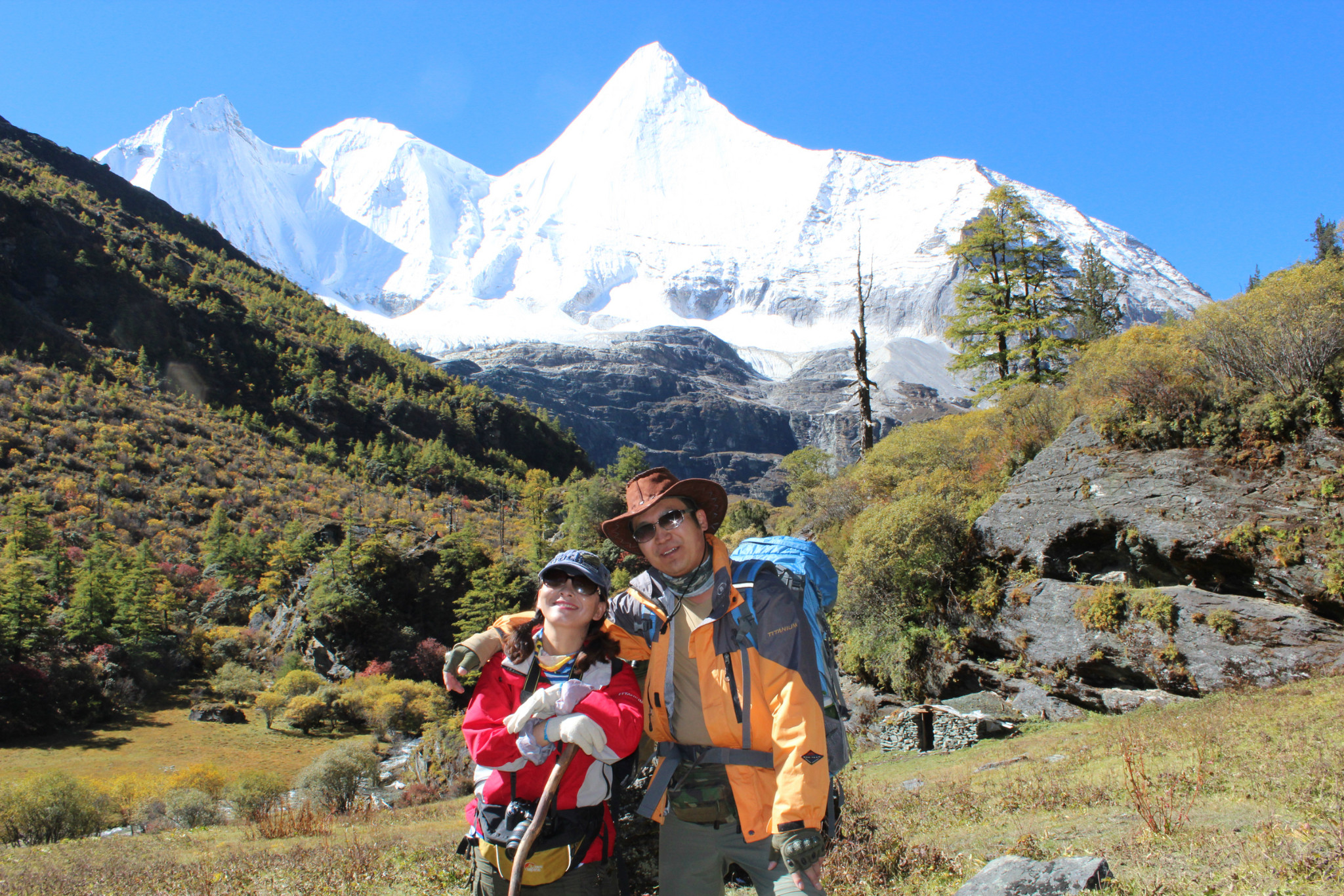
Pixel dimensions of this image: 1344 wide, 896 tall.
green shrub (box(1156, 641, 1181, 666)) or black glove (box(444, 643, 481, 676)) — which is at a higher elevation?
black glove (box(444, 643, 481, 676))

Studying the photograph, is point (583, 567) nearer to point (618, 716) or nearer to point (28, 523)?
point (618, 716)

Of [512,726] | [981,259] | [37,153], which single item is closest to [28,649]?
[512,726]

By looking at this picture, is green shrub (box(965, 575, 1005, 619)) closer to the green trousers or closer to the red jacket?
the green trousers

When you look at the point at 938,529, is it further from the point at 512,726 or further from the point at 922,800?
the point at 512,726

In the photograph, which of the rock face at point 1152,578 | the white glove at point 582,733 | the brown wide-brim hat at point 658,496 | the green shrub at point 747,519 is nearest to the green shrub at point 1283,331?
the rock face at point 1152,578

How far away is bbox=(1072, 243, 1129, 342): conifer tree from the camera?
997 inches

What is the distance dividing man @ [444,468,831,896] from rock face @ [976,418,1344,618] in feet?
39.1

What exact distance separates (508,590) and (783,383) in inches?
5747

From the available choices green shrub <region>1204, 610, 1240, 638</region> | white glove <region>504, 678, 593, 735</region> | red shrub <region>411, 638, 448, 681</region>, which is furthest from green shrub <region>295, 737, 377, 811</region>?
green shrub <region>1204, 610, 1240, 638</region>

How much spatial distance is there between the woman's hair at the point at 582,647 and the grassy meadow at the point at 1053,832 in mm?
2878

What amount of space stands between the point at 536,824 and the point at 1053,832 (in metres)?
4.72

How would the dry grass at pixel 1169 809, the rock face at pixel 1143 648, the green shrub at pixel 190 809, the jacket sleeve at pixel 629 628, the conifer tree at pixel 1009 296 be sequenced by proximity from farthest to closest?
the conifer tree at pixel 1009 296, the green shrub at pixel 190 809, the rock face at pixel 1143 648, the dry grass at pixel 1169 809, the jacket sleeve at pixel 629 628

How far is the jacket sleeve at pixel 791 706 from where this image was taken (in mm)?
2420

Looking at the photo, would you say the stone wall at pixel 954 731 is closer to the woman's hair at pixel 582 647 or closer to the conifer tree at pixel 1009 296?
the woman's hair at pixel 582 647
